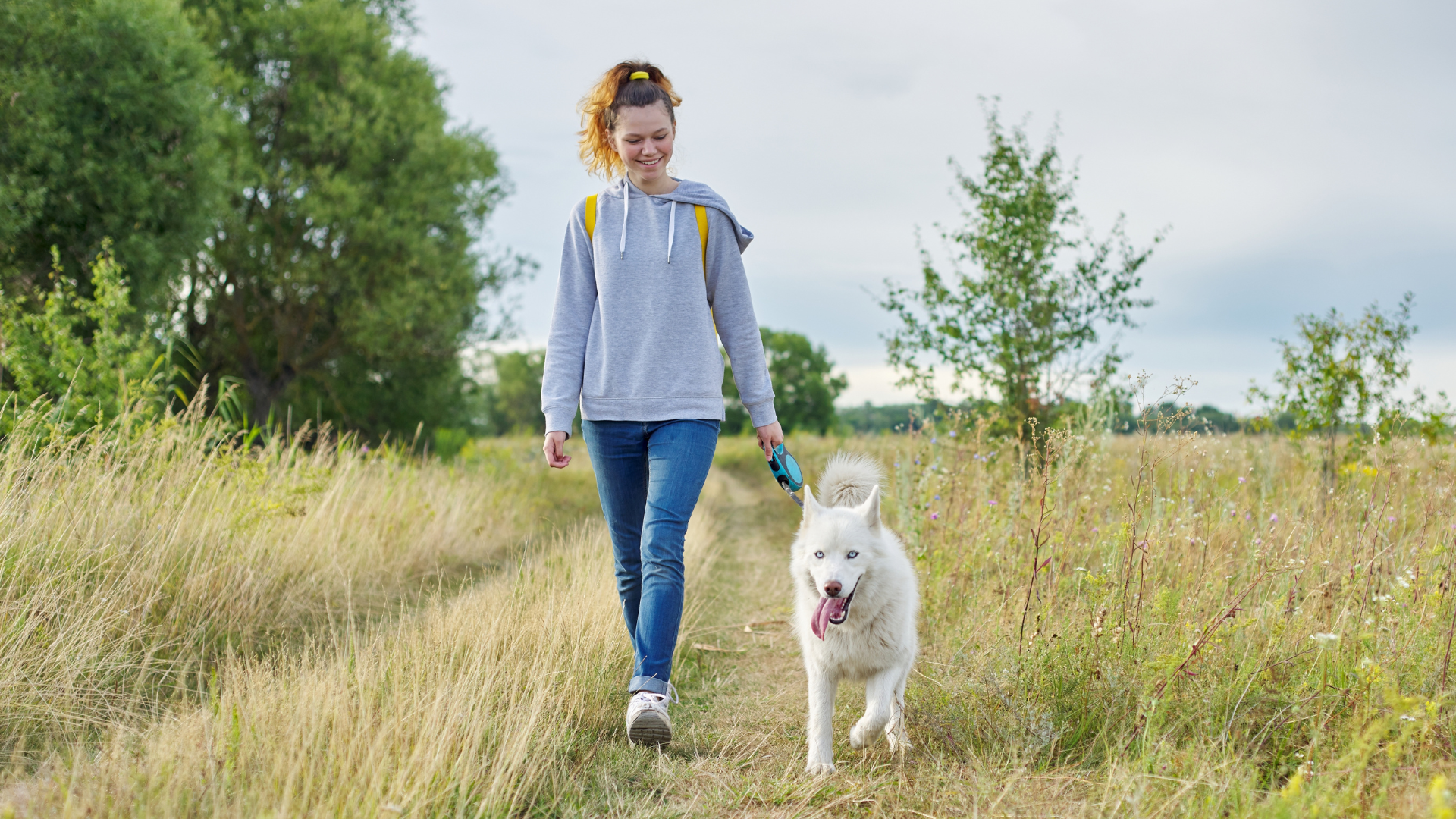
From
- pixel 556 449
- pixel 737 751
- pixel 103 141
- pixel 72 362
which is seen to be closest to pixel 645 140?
pixel 556 449

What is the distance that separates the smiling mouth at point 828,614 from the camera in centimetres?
289

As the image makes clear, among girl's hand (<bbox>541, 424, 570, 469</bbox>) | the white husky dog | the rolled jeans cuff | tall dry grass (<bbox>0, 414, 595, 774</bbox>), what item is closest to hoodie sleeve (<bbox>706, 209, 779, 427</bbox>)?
the white husky dog

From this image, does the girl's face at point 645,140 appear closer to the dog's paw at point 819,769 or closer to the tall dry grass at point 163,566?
the dog's paw at point 819,769

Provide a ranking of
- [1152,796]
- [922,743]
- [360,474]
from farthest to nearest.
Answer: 1. [360,474]
2. [922,743]
3. [1152,796]

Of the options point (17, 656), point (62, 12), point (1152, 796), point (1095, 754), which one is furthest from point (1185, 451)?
point (62, 12)

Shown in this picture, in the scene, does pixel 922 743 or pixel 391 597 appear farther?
pixel 391 597

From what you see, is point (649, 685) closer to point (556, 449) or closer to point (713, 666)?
point (556, 449)

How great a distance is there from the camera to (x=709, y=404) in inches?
118

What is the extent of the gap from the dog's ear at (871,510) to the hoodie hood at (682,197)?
1094 millimetres

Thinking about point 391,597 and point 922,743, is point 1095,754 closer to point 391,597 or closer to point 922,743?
point 922,743

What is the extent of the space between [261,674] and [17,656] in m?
0.94

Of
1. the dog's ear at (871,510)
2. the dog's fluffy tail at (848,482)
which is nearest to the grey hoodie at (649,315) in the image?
the dog's ear at (871,510)

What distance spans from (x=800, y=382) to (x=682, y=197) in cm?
5807

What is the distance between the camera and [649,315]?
117 inches
